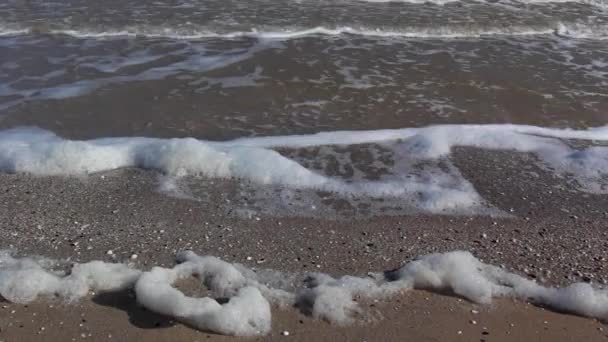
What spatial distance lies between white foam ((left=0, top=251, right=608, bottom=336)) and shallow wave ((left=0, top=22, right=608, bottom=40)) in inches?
231

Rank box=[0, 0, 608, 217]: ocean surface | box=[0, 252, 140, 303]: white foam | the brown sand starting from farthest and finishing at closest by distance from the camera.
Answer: box=[0, 0, 608, 217]: ocean surface → box=[0, 252, 140, 303]: white foam → the brown sand

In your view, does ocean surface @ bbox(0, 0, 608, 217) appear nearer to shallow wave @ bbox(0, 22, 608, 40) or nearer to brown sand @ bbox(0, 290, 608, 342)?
shallow wave @ bbox(0, 22, 608, 40)

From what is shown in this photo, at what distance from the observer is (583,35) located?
9445mm

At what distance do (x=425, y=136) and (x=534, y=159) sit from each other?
3.05 feet

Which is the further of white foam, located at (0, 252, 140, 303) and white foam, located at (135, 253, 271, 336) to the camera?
white foam, located at (0, 252, 140, 303)

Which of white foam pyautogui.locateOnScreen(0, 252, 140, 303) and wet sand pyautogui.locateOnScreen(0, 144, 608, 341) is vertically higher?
white foam pyautogui.locateOnScreen(0, 252, 140, 303)

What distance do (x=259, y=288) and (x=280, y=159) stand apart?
169 cm

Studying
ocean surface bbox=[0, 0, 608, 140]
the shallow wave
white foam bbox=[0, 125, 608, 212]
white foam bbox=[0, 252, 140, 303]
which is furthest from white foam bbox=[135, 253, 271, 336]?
the shallow wave

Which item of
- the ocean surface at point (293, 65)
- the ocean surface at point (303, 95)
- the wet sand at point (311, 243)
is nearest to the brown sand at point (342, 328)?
the wet sand at point (311, 243)

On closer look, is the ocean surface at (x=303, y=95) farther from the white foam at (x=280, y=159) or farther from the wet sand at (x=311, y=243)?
the wet sand at (x=311, y=243)

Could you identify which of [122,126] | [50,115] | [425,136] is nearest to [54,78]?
[50,115]

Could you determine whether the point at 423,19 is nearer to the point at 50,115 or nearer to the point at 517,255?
the point at 50,115

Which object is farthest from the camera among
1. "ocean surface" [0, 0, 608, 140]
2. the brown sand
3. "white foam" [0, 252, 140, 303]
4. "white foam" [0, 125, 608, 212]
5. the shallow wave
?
the shallow wave

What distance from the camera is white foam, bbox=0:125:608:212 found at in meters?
4.58
